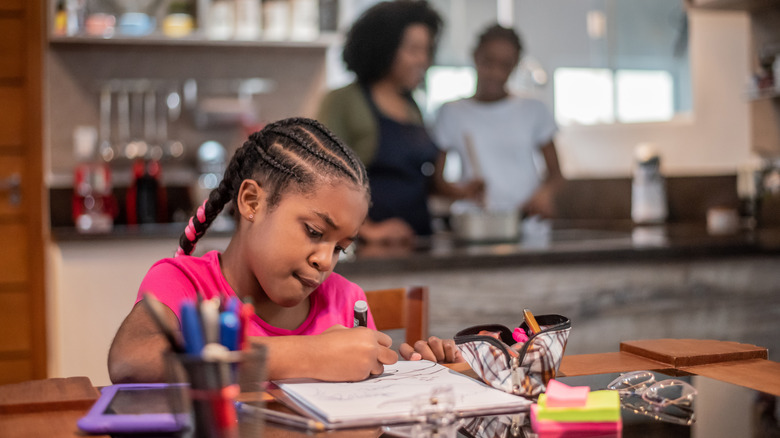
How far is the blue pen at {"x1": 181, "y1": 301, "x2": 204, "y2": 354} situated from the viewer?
460 mm

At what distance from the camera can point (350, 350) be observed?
0.76 metres

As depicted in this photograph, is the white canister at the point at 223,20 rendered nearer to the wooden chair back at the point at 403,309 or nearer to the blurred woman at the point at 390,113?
the blurred woman at the point at 390,113

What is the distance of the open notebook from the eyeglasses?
4.2 inches

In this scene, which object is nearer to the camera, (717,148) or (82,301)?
(82,301)

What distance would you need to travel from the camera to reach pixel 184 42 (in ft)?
10.1

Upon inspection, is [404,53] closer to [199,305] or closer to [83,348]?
[83,348]

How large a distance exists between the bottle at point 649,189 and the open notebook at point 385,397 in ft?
7.51

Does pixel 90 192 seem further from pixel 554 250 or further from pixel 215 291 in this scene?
pixel 215 291

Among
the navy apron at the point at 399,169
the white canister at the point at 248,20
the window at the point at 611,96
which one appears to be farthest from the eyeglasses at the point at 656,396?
the window at the point at 611,96

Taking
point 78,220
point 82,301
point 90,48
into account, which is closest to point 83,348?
point 82,301

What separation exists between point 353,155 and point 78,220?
7.42 feet

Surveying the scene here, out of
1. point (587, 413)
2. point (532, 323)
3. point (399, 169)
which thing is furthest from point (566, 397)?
point (399, 169)

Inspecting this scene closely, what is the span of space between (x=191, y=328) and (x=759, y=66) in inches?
108

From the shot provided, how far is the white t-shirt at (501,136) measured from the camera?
2830mm
